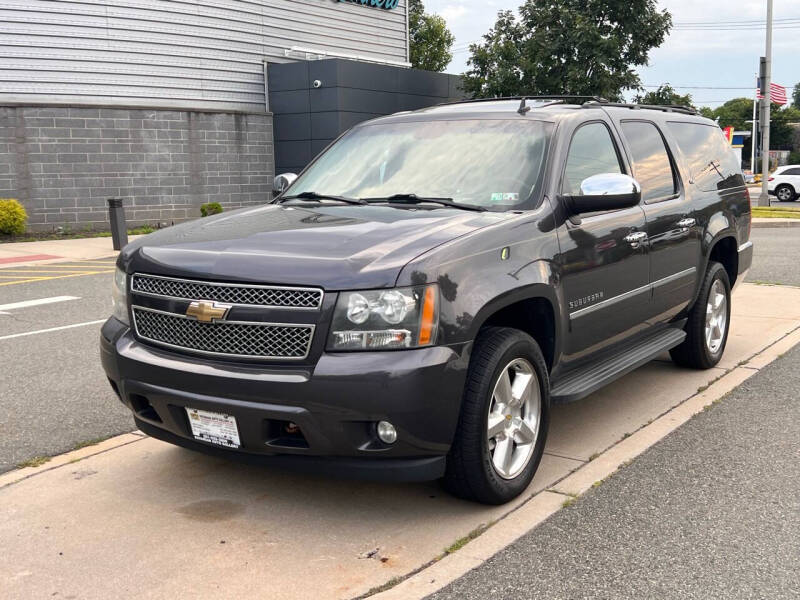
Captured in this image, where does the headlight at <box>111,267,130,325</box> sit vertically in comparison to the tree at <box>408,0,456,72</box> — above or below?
below

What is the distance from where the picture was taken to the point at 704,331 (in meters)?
6.44

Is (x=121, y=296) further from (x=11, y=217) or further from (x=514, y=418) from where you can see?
(x=11, y=217)

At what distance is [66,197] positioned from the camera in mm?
19641

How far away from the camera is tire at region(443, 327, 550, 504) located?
3793 millimetres

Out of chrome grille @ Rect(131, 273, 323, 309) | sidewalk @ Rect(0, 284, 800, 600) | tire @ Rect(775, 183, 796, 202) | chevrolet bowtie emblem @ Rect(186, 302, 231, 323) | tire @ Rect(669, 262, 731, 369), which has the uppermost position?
chrome grille @ Rect(131, 273, 323, 309)

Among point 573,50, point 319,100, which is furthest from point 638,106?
point 573,50

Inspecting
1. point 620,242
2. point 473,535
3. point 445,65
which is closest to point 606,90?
point 620,242

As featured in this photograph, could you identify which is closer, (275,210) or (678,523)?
(678,523)

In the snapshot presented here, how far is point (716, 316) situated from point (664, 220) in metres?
1.45

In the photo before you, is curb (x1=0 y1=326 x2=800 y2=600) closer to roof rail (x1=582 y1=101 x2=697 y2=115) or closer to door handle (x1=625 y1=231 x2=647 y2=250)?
door handle (x1=625 y1=231 x2=647 y2=250)

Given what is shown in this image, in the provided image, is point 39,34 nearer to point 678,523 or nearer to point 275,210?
point 275,210

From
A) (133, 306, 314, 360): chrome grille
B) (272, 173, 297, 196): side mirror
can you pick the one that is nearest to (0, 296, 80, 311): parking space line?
(272, 173, 297, 196): side mirror

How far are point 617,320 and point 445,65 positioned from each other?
53.5m

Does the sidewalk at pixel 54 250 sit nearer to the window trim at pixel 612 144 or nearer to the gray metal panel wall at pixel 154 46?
the gray metal panel wall at pixel 154 46
